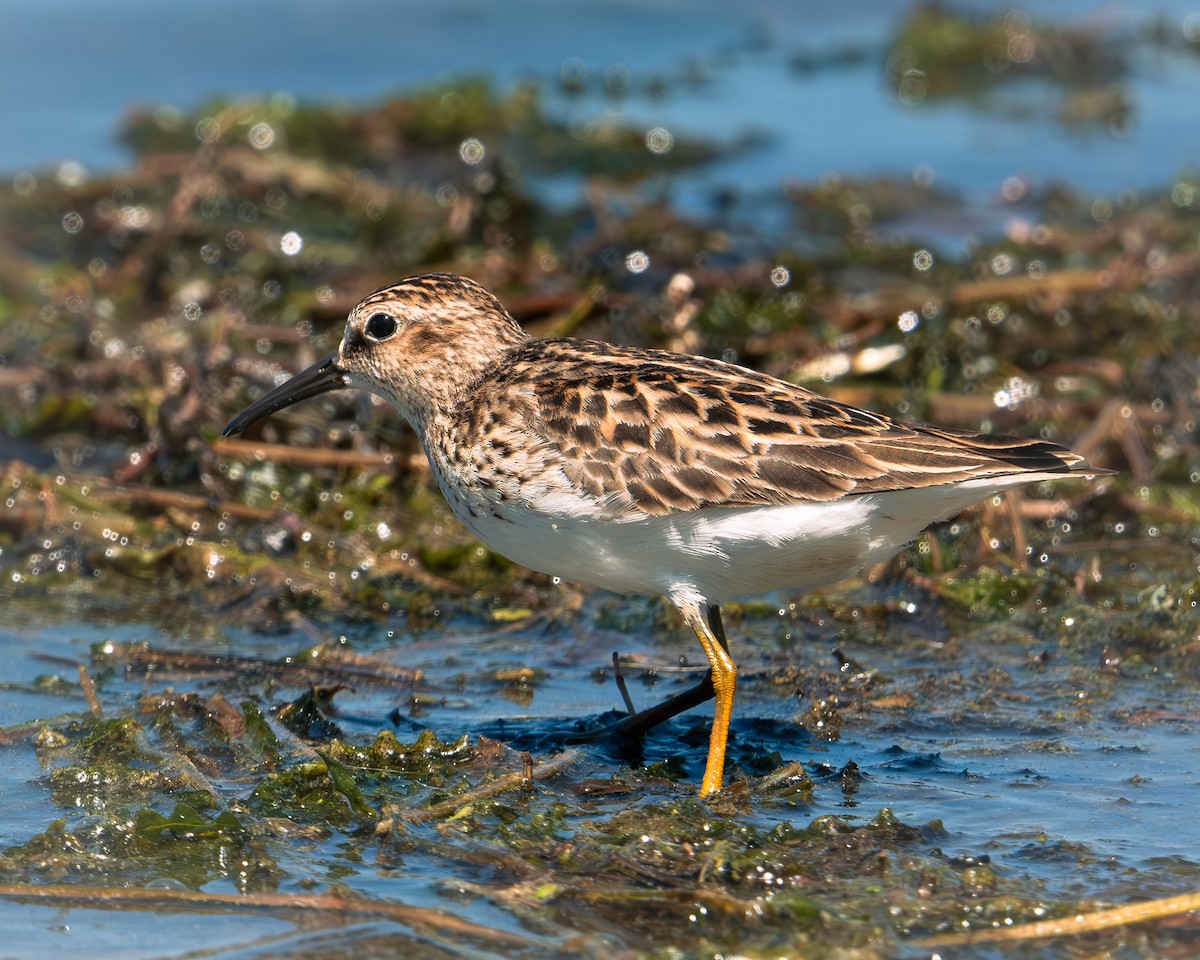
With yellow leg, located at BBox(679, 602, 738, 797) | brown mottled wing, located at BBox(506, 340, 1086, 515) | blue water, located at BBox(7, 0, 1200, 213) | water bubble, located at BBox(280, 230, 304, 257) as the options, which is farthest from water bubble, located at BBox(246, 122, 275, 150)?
yellow leg, located at BBox(679, 602, 738, 797)

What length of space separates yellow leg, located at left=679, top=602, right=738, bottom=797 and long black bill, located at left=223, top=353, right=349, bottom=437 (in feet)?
5.98

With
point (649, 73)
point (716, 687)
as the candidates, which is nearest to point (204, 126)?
point (649, 73)

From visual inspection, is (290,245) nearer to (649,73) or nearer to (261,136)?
(261,136)

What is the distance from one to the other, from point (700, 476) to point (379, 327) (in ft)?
5.38

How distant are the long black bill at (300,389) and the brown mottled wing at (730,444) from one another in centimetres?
115

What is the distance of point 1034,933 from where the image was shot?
4.52 m

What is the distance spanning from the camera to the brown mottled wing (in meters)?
5.42

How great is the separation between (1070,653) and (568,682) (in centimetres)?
202

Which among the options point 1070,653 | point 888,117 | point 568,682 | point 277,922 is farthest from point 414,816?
point 888,117

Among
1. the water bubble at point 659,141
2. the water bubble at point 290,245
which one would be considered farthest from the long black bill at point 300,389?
the water bubble at point 659,141

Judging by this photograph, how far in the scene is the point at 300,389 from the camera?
6.74 m

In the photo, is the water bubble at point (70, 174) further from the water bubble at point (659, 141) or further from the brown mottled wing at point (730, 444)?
the brown mottled wing at point (730, 444)

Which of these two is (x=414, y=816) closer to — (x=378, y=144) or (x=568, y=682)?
(x=568, y=682)

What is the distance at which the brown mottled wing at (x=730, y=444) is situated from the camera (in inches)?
213
